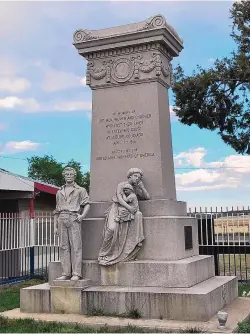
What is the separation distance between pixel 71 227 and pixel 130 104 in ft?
8.13

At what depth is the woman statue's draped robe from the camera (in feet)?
25.0

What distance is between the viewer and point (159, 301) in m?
6.82

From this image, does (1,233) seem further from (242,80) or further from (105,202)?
(242,80)

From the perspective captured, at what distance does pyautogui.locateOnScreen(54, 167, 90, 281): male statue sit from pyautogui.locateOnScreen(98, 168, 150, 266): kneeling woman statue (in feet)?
1.35

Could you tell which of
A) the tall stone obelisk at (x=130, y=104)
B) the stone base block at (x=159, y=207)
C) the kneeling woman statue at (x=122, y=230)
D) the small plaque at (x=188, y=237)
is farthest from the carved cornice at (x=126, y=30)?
the small plaque at (x=188, y=237)

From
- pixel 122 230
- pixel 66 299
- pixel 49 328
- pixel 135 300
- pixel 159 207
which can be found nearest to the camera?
pixel 49 328

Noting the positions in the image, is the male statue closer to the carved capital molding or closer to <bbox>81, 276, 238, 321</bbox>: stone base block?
<bbox>81, 276, 238, 321</bbox>: stone base block

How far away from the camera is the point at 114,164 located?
845 centimetres

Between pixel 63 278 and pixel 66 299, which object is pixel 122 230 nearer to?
pixel 63 278

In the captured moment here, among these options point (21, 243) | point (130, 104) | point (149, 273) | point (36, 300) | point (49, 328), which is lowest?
point (49, 328)

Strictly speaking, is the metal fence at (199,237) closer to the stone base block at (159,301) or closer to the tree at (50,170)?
the stone base block at (159,301)

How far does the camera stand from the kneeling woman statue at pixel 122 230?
7.62 m

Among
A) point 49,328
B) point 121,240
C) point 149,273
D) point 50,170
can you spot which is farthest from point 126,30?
point 50,170

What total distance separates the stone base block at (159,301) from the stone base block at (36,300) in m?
0.68
